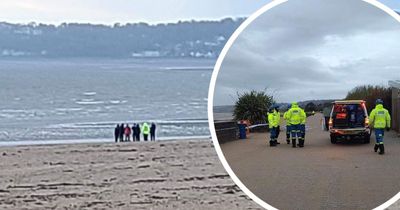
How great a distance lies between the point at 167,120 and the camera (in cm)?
3391

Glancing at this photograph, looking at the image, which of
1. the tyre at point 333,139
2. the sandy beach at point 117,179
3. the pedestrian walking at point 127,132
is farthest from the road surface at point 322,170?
the pedestrian walking at point 127,132

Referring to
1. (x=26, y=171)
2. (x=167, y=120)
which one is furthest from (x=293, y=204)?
(x=167, y=120)

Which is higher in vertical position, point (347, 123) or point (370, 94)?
point (370, 94)

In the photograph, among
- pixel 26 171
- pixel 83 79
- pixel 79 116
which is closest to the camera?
pixel 26 171

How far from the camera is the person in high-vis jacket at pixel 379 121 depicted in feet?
9.66

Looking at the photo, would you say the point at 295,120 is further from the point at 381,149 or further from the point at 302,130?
the point at 381,149

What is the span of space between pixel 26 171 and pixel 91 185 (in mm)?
2918

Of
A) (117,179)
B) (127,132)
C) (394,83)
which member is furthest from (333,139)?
→ (127,132)

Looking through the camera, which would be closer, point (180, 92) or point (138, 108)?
point (138, 108)

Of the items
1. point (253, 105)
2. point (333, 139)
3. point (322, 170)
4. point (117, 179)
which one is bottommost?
point (117, 179)

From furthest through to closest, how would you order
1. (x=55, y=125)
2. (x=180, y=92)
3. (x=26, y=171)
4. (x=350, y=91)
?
(x=180, y=92), (x=55, y=125), (x=26, y=171), (x=350, y=91)

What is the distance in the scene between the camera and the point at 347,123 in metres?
2.94

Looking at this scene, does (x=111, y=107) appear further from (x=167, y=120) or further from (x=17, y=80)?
(x=17, y=80)

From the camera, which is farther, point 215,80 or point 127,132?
point 127,132
